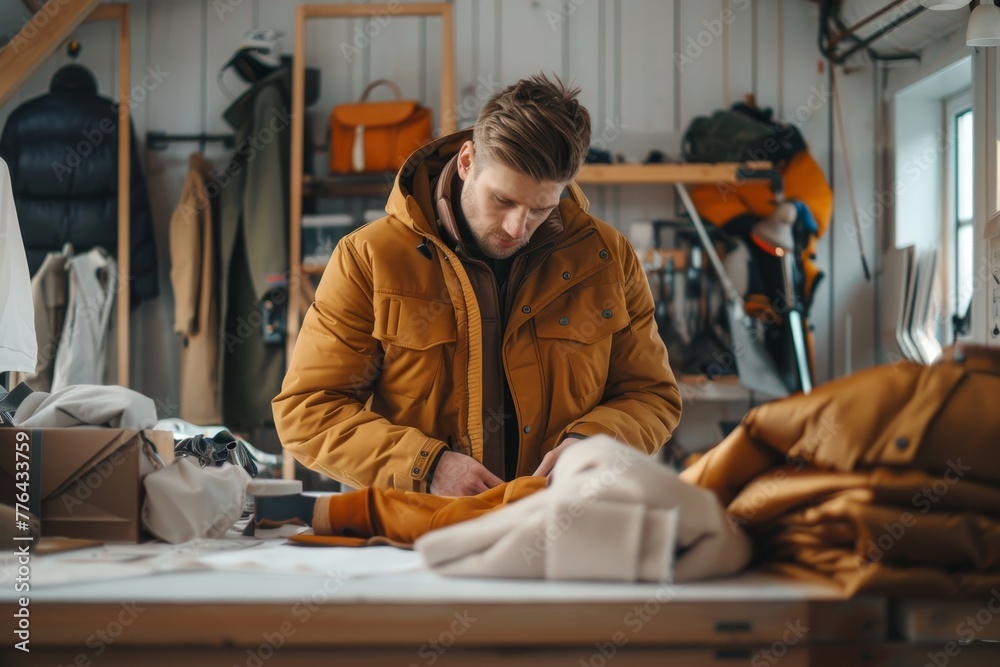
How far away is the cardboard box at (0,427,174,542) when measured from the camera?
1151 mm

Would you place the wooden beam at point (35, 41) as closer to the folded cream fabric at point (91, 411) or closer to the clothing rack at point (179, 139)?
the clothing rack at point (179, 139)

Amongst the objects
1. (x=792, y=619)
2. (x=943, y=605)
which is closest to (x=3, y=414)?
(x=792, y=619)

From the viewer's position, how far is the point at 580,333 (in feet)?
5.92

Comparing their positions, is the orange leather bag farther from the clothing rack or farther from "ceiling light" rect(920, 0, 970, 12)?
"ceiling light" rect(920, 0, 970, 12)

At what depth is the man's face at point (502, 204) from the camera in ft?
5.58

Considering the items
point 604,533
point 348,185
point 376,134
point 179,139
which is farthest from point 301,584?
point 179,139

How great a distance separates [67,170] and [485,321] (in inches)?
118

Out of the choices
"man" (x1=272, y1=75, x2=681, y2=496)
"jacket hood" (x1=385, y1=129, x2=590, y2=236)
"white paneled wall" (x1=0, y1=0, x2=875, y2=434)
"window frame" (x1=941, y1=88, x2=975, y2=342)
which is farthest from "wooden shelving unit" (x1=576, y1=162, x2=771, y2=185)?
"man" (x1=272, y1=75, x2=681, y2=496)

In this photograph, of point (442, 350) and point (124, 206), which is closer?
point (442, 350)

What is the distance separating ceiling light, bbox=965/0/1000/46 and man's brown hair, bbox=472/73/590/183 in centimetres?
193

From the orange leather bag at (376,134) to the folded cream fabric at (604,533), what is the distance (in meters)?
3.23

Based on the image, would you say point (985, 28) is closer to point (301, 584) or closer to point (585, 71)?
point (585, 71)

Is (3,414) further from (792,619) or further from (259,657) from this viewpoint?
(792,619)

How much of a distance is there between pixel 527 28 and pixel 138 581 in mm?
3932
